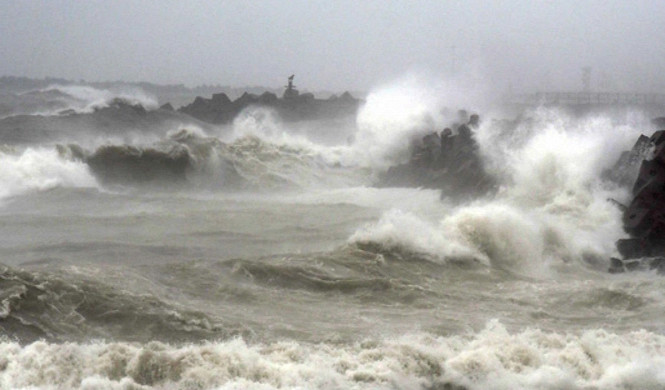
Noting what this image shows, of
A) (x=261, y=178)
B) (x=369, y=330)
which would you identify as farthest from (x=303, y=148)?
(x=369, y=330)

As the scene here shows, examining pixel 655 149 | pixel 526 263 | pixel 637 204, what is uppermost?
pixel 655 149

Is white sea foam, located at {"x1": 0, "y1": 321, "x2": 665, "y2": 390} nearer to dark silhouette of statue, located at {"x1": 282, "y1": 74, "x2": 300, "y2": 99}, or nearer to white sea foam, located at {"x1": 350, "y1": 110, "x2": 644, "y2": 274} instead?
white sea foam, located at {"x1": 350, "y1": 110, "x2": 644, "y2": 274}

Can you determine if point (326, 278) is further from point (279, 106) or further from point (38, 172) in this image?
point (279, 106)

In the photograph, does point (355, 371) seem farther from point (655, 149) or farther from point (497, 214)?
point (655, 149)

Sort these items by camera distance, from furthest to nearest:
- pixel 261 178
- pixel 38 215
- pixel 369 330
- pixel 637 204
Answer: pixel 261 178 < pixel 38 215 < pixel 637 204 < pixel 369 330

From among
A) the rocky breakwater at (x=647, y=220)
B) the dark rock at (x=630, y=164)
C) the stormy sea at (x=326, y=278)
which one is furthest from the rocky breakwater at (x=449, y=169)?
the rocky breakwater at (x=647, y=220)

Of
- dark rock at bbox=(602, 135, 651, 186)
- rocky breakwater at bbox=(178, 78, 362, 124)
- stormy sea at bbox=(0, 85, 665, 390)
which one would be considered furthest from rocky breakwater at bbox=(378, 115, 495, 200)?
rocky breakwater at bbox=(178, 78, 362, 124)

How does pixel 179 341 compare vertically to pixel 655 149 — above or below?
below

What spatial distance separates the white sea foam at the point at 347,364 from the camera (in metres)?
6.13

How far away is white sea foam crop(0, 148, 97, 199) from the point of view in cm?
1836

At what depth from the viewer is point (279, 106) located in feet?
173

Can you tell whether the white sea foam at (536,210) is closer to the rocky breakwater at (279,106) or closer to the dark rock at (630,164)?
the dark rock at (630,164)

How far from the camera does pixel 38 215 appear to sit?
48.1 feet

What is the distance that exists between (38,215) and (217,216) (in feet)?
11.5
